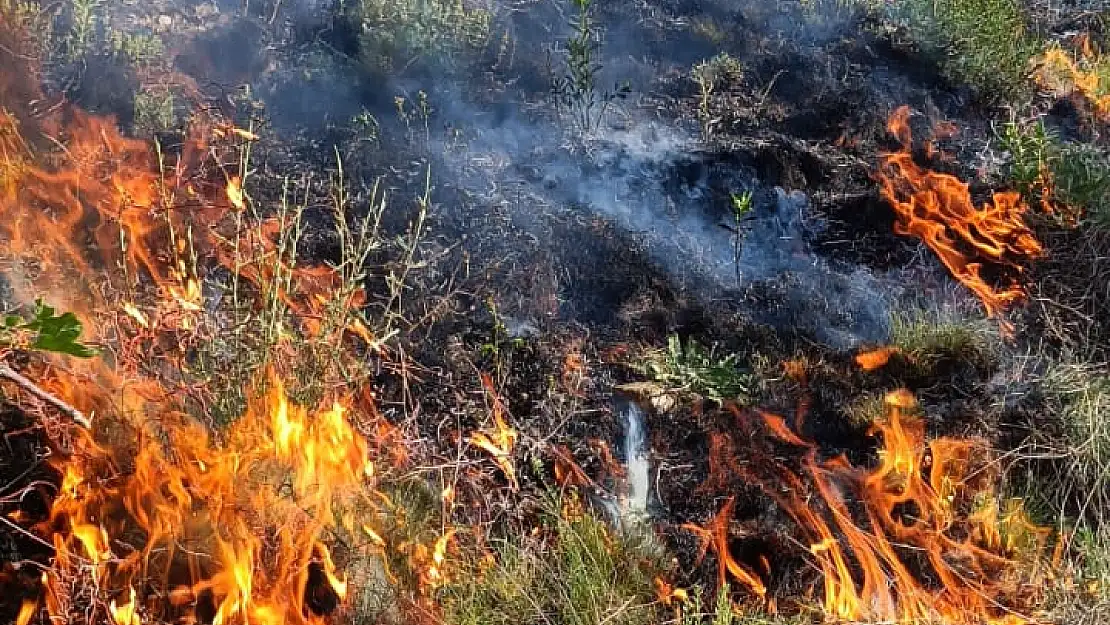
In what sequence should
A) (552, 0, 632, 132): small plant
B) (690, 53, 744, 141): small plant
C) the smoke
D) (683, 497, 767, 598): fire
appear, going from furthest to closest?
(690, 53, 744, 141): small plant → (552, 0, 632, 132): small plant → the smoke → (683, 497, 767, 598): fire

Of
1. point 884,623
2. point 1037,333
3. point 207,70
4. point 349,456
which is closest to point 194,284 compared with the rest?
point 349,456

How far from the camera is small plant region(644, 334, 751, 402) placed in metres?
3.61

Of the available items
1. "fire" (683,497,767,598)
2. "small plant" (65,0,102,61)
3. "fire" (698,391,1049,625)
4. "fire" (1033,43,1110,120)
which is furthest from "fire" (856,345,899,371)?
"small plant" (65,0,102,61)

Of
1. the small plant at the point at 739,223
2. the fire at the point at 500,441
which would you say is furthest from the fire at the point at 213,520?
the small plant at the point at 739,223

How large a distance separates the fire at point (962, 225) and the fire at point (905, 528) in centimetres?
113

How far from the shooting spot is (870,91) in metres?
5.49

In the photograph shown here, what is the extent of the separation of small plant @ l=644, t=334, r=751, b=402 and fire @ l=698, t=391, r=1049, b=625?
0.17m

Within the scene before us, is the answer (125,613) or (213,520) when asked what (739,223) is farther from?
(125,613)

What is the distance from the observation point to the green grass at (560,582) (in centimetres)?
280

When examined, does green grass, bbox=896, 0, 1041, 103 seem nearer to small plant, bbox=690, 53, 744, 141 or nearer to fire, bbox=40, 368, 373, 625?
small plant, bbox=690, 53, 744, 141

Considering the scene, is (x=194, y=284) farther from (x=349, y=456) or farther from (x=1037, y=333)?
(x=1037, y=333)

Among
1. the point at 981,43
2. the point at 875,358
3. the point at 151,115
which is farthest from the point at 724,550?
the point at 981,43

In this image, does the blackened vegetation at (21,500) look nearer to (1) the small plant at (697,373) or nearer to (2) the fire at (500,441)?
(2) the fire at (500,441)

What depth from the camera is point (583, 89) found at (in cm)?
482
